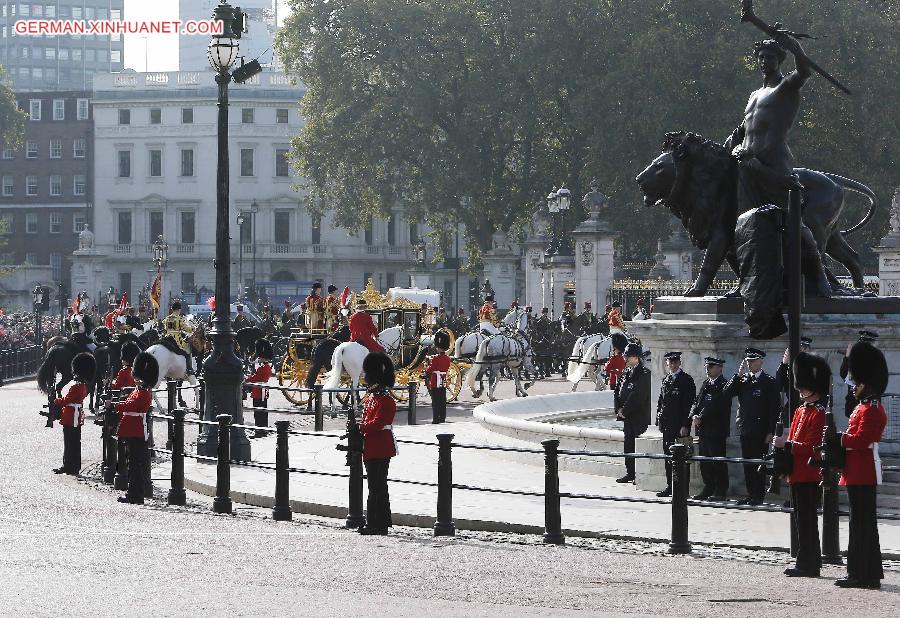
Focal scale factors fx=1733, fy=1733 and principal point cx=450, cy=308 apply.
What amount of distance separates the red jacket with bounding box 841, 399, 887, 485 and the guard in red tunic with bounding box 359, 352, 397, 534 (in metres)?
4.21

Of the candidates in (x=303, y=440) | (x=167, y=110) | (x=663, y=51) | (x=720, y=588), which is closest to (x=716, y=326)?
(x=720, y=588)

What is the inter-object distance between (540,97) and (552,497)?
47132 millimetres

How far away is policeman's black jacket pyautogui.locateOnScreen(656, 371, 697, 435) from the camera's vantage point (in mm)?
16094

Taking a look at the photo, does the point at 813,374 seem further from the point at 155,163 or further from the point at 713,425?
the point at 155,163

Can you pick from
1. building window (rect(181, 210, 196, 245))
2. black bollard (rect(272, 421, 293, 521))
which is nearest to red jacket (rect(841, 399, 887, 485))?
black bollard (rect(272, 421, 293, 521))

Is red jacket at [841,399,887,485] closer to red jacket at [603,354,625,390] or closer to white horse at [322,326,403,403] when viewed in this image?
red jacket at [603,354,625,390]

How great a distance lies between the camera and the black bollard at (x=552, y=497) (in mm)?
13703

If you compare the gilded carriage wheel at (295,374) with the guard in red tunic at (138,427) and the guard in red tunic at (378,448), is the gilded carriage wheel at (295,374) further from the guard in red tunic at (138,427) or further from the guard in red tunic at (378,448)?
the guard in red tunic at (378,448)

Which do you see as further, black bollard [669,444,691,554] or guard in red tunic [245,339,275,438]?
guard in red tunic [245,339,275,438]

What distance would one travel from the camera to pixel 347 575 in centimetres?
1205

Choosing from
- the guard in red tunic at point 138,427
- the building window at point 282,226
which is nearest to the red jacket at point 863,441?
the guard in red tunic at point 138,427

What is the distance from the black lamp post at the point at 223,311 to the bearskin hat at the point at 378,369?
617 cm

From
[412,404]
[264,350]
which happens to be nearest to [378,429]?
[412,404]

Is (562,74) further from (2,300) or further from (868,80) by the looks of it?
Answer: (2,300)
